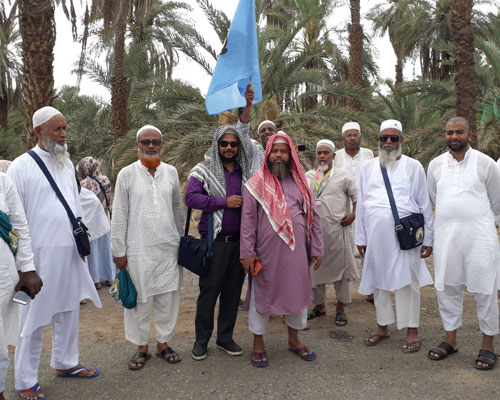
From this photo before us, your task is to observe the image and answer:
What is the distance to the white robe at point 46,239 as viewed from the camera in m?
3.37

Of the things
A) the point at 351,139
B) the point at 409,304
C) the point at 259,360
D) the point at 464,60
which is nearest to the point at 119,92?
the point at 464,60

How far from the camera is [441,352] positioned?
3.92m

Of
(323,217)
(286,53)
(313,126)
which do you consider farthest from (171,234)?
(286,53)

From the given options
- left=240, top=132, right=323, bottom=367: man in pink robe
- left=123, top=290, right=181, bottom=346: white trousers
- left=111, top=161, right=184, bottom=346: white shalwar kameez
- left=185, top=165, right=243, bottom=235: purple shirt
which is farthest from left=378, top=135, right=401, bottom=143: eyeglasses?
left=123, top=290, right=181, bottom=346: white trousers

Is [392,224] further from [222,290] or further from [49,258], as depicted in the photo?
[49,258]

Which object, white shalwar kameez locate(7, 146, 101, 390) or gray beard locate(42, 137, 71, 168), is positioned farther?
gray beard locate(42, 137, 71, 168)

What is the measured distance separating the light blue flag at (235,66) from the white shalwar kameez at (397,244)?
1.46 m

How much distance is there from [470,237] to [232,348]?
2.17 metres

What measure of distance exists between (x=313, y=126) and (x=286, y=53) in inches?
94.8

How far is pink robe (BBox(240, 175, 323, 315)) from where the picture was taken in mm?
3746

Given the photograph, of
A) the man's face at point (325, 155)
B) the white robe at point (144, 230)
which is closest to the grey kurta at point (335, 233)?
the man's face at point (325, 155)

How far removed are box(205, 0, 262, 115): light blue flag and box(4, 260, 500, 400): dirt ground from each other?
2.23 m

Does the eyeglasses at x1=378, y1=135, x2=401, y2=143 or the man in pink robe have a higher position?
the eyeglasses at x1=378, y1=135, x2=401, y2=143

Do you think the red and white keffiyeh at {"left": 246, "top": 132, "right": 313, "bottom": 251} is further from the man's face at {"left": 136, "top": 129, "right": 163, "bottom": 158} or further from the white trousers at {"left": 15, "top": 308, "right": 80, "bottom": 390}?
the white trousers at {"left": 15, "top": 308, "right": 80, "bottom": 390}
